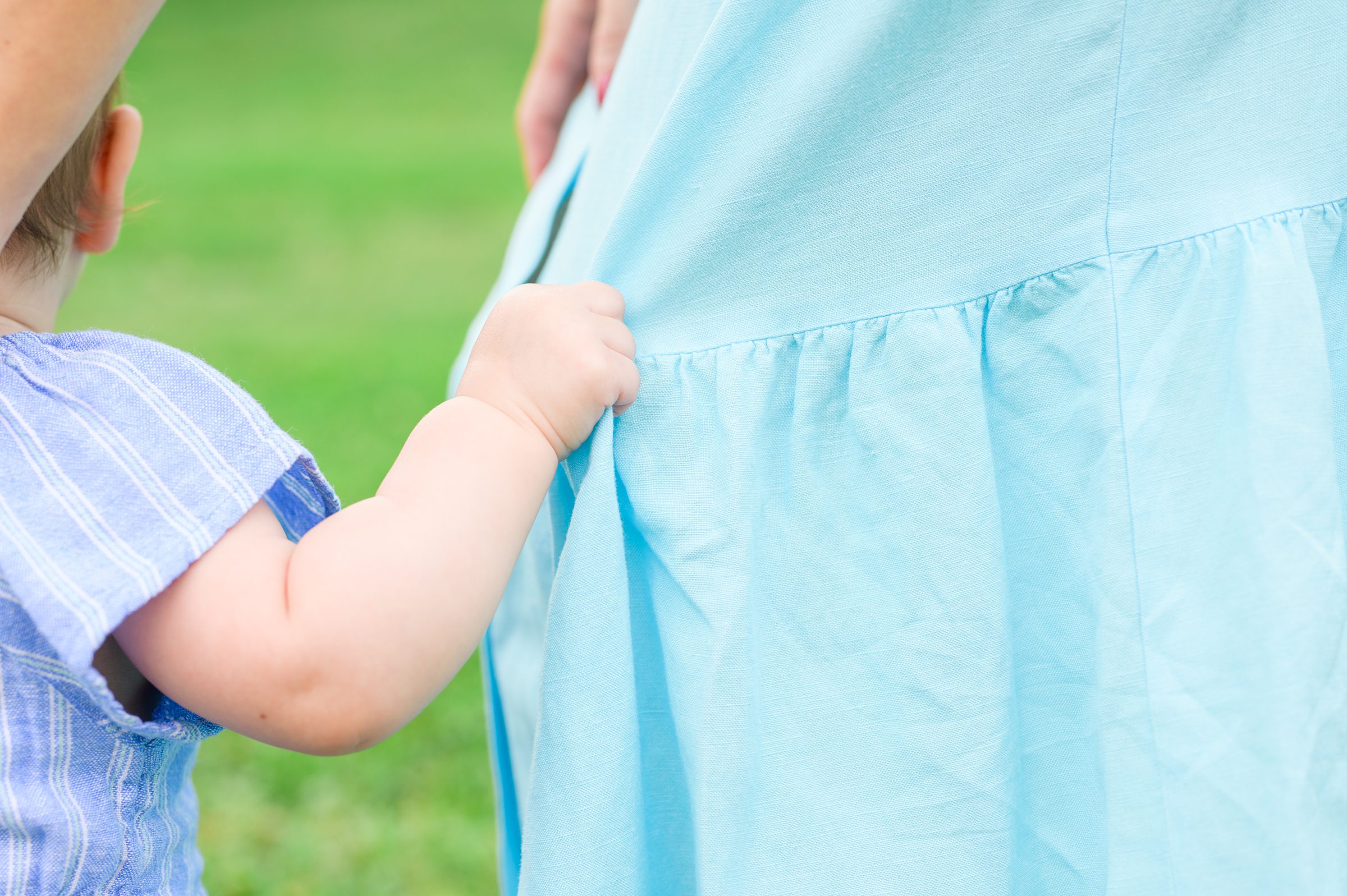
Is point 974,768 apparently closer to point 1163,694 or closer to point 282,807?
point 1163,694

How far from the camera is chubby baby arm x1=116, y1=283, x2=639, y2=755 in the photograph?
77 centimetres

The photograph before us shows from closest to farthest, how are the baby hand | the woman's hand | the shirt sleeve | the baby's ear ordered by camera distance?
the shirt sleeve → the baby hand → the baby's ear → the woman's hand

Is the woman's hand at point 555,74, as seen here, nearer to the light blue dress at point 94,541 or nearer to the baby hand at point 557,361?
the baby hand at point 557,361

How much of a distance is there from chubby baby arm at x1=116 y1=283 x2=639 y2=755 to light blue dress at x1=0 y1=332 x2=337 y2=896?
0.04 m

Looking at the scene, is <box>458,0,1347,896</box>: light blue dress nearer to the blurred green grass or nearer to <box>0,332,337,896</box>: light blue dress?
<box>0,332,337,896</box>: light blue dress

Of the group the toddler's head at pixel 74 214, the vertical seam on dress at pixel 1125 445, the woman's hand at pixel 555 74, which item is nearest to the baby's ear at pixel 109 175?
the toddler's head at pixel 74 214

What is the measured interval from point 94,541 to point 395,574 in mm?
179

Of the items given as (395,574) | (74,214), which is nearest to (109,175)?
(74,214)

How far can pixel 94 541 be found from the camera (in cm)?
76

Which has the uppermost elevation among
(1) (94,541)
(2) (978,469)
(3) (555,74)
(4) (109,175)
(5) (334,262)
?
(5) (334,262)

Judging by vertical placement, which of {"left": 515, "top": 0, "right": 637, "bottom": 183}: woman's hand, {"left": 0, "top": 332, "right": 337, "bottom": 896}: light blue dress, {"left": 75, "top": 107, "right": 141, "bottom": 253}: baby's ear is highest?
{"left": 515, "top": 0, "right": 637, "bottom": 183}: woman's hand

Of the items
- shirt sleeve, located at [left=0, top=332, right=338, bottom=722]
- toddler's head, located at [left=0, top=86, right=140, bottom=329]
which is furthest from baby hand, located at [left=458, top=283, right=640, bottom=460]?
toddler's head, located at [left=0, top=86, right=140, bottom=329]

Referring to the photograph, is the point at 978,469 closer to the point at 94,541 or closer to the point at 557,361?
the point at 557,361

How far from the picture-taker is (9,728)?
0.81m
